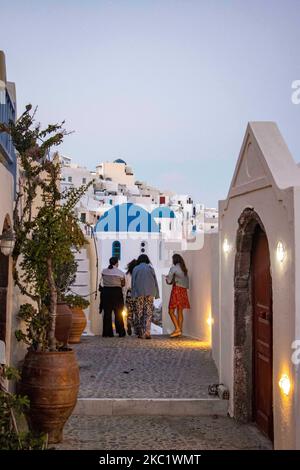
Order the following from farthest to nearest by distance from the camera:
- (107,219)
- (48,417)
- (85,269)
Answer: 1. (107,219)
2. (85,269)
3. (48,417)

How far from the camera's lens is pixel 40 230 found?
5727 millimetres

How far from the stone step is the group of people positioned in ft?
16.3

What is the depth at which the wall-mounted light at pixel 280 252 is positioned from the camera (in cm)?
493

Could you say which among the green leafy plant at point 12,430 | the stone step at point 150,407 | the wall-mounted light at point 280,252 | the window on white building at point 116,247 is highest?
the window on white building at point 116,247

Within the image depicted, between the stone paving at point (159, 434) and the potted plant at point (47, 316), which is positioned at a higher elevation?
the potted plant at point (47, 316)

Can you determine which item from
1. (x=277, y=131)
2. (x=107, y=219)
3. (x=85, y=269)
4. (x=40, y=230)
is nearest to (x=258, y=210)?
(x=277, y=131)

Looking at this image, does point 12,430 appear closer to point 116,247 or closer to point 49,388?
point 49,388

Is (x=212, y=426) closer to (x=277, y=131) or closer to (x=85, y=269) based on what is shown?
(x=277, y=131)

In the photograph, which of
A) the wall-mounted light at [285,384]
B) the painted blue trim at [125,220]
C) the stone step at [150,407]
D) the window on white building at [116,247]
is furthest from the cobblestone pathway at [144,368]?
the window on white building at [116,247]

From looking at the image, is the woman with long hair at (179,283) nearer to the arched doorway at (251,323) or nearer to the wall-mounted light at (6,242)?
the arched doorway at (251,323)

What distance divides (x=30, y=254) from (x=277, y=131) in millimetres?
2874

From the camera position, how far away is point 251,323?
22.0ft

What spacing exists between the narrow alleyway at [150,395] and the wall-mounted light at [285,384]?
1128 millimetres

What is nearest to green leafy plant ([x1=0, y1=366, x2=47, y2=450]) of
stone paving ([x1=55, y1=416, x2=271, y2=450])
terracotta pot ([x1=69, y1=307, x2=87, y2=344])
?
stone paving ([x1=55, y1=416, x2=271, y2=450])
